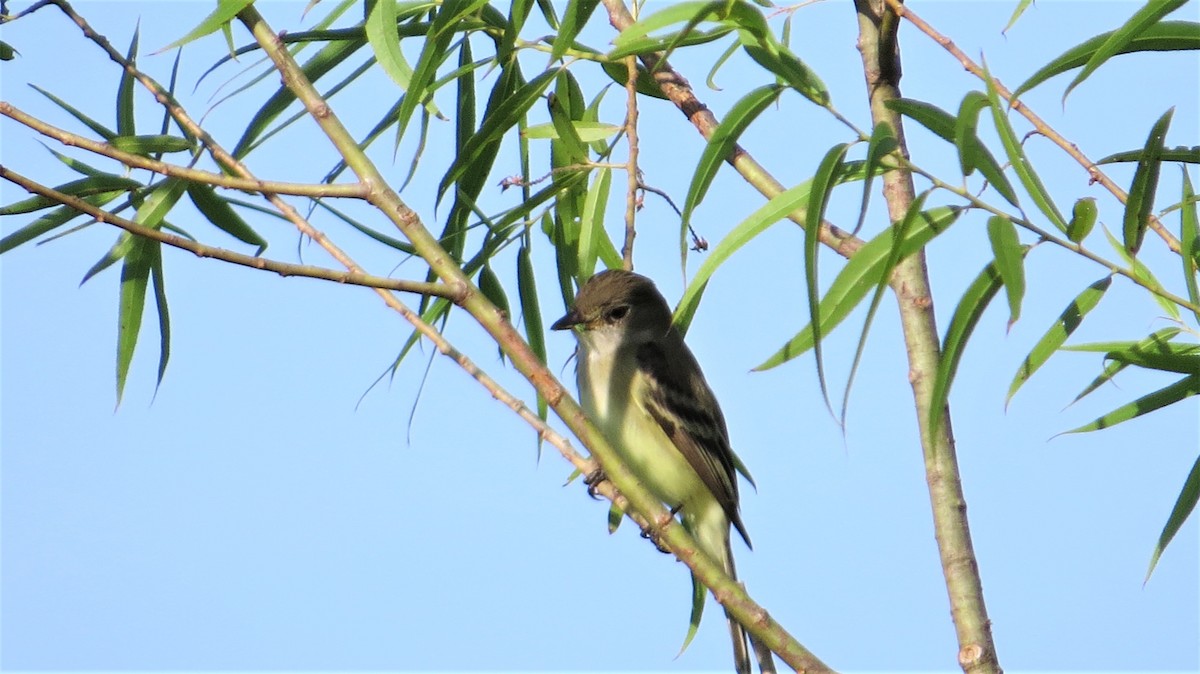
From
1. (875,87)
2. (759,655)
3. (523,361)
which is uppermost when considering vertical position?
(875,87)

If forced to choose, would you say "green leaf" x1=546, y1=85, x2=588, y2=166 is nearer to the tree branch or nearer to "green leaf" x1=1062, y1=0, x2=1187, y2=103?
the tree branch

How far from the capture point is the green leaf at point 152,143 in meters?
3.16

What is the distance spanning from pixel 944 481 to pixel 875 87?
3.22 ft


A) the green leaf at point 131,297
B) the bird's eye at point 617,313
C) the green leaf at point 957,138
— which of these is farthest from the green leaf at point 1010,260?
the bird's eye at point 617,313

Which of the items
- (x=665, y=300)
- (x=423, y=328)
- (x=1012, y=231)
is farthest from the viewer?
(x=665, y=300)

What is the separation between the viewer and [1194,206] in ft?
8.80

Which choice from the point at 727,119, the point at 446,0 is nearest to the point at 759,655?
the point at 727,119

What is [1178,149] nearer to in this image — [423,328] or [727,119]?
[727,119]

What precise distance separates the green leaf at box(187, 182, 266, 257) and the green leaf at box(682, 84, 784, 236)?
1.30 meters

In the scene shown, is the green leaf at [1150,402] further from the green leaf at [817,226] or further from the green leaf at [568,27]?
the green leaf at [568,27]

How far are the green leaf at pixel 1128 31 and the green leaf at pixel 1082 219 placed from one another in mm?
194

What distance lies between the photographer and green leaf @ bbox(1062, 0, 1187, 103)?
222cm

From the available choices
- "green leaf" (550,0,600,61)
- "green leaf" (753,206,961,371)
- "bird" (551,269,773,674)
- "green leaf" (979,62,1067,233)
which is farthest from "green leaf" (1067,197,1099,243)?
"bird" (551,269,773,674)

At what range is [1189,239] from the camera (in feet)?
8.48
